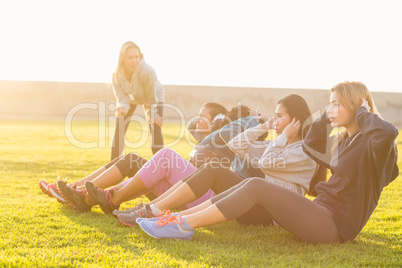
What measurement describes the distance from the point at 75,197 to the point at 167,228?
1.23 meters

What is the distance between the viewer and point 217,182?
11.2 feet

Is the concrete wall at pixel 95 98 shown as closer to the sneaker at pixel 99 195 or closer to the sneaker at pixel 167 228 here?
the sneaker at pixel 99 195

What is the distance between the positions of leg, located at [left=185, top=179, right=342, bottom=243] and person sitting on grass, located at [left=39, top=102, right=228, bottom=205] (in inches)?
50.3

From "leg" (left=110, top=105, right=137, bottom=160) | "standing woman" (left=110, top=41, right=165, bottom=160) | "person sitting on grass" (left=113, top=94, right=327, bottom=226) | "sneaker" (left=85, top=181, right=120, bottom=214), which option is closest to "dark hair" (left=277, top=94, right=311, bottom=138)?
"person sitting on grass" (left=113, top=94, right=327, bottom=226)

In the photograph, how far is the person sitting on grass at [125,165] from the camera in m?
3.99

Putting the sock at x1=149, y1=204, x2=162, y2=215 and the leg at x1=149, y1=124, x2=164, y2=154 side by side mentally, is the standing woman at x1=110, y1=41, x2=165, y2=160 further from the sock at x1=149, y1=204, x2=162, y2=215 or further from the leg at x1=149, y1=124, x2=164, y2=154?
the sock at x1=149, y1=204, x2=162, y2=215

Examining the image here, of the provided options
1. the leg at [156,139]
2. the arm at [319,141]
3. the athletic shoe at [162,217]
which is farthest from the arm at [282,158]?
the leg at [156,139]

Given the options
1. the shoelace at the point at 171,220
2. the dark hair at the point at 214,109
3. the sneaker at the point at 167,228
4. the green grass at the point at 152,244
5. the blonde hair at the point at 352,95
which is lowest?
the green grass at the point at 152,244

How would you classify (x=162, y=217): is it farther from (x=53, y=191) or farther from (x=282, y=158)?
(x=53, y=191)

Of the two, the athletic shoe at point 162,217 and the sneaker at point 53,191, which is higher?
the athletic shoe at point 162,217

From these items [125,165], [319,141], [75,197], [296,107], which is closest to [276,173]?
[319,141]

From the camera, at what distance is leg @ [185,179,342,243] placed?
2.80 metres

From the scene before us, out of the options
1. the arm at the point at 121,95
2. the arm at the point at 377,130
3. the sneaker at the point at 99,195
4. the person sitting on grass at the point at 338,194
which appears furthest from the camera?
the arm at the point at 121,95

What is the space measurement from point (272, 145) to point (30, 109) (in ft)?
67.0
